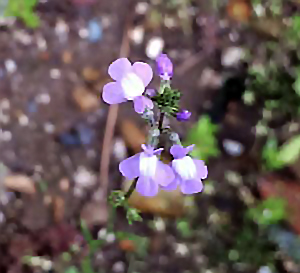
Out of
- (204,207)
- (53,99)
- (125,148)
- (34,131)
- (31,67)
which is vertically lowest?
(204,207)

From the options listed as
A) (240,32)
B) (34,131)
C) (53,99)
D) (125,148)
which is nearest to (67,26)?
(53,99)

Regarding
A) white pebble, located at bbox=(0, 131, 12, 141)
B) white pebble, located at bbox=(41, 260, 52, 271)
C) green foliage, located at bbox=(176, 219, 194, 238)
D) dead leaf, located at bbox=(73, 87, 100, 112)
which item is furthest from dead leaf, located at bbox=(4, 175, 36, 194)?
green foliage, located at bbox=(176, 219, 194, 238)

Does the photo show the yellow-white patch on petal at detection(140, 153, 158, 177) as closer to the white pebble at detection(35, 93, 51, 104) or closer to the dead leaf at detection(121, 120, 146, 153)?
the dead leaf at detection(121, 120, 146, 153)

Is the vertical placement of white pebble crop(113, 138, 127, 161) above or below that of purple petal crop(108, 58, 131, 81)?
above

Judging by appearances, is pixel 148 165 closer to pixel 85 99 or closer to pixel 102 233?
pixel 102 233

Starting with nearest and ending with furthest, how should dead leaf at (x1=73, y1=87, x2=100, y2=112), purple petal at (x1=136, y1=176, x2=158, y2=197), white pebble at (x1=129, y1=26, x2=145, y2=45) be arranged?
purple petal at (x1=136, y1=176, x2=158, y2=197)
dead leaf at (x1=73, y1=87, x2=100, y2=112)
white pebble at (x1=129, y1=26, x2=145, y2=45)

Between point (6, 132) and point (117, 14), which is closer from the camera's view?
point (6, 132)

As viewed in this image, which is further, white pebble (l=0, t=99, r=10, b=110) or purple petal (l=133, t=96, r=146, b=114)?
white pebble (l=0, t=99, r=10, b=110)

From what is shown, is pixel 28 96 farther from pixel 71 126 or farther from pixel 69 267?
pixel 69 267
